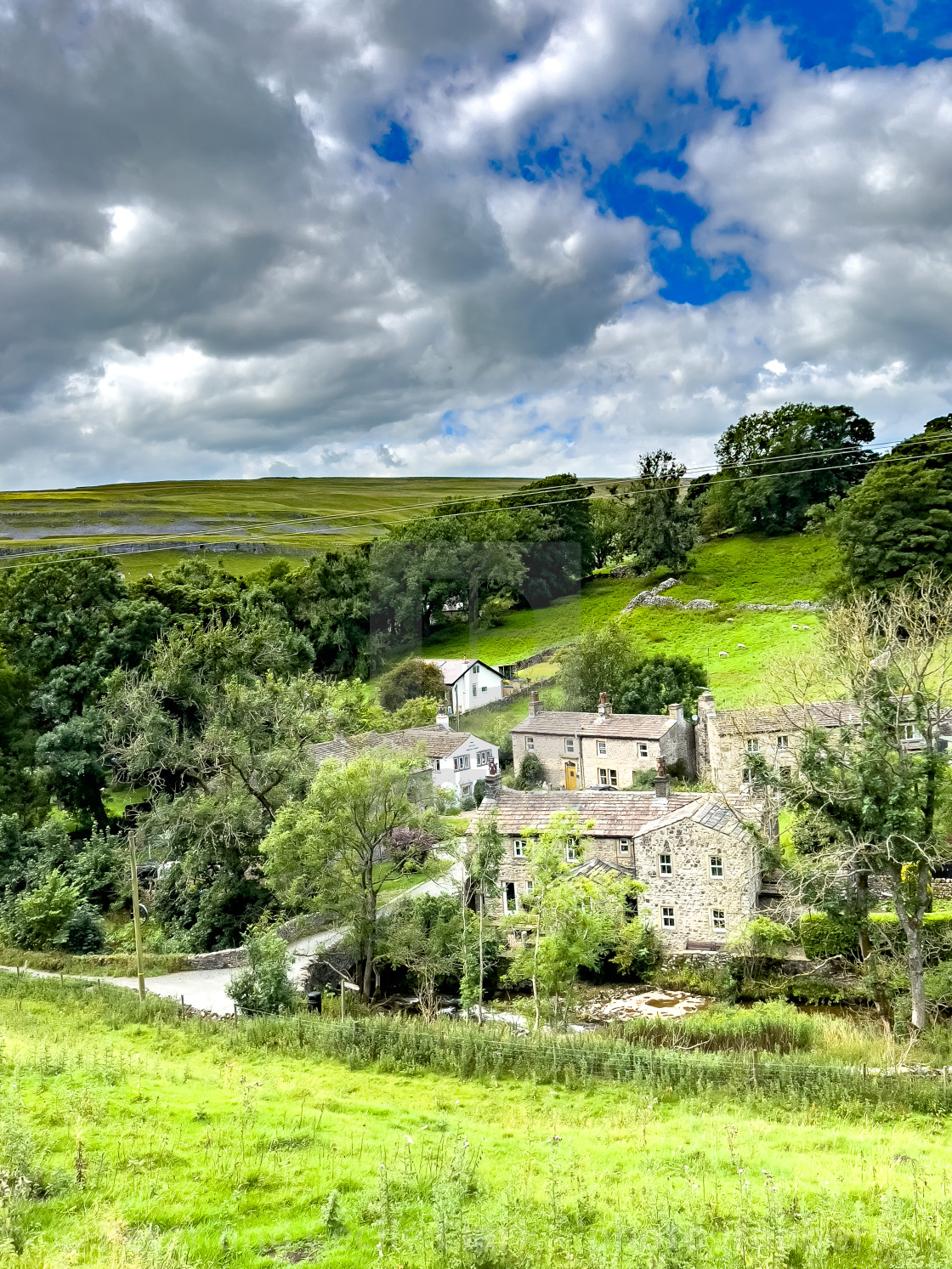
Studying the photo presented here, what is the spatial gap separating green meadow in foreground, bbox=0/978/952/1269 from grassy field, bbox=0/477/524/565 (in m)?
30.9

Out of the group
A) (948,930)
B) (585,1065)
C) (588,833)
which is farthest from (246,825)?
(948,930)

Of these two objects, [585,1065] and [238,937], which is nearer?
[585,1065]

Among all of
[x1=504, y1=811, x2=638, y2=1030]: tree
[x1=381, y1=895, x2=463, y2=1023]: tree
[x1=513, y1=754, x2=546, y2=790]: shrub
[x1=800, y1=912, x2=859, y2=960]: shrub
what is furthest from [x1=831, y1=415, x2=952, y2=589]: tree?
[x1=381, y1=895, x2=463, y2=1023]: tree

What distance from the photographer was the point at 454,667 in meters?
48.1

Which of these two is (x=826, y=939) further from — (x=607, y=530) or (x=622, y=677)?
(x=607, y=530)

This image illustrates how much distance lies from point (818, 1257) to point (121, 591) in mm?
45185

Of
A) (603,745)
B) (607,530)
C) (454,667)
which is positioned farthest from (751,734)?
(607,530)

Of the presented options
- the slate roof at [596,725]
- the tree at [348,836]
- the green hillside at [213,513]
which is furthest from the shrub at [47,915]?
the slate roof at [596,725]

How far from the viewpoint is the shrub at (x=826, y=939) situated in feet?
83.0

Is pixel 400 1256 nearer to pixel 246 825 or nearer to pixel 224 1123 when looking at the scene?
pixel 224 1123

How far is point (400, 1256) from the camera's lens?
26.5 ft

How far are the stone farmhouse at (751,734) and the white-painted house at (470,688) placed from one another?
12.2m

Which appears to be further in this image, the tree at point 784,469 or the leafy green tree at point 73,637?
the tree at point 784,469

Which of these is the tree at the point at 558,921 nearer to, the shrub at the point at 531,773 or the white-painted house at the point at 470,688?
the shrub at the point at 531,773
